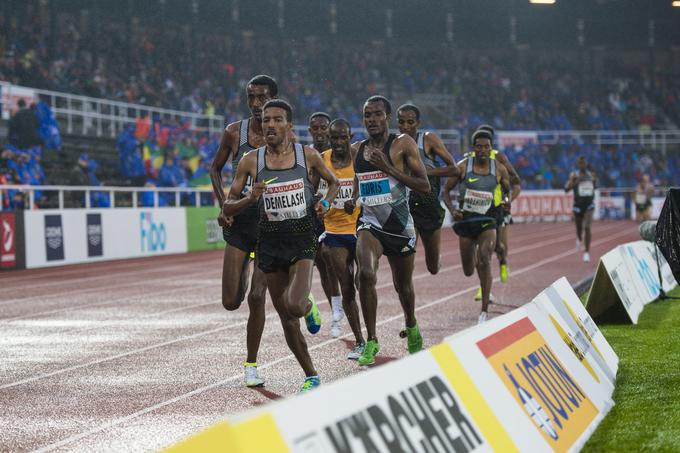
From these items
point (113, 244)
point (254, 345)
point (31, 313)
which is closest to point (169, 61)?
point (113, 244)

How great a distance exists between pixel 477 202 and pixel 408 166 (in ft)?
12.7

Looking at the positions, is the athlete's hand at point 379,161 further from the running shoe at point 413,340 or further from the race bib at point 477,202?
the race bib at point 477,202

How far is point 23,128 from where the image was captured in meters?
23.1

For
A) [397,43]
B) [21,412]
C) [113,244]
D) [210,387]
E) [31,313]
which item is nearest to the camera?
[21,412]

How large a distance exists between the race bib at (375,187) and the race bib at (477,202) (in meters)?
3.90

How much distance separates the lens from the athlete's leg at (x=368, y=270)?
9.37 m

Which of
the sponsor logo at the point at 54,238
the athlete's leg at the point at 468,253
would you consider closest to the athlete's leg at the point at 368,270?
the athlete's leg at the point at 468,253

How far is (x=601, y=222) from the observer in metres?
47.1

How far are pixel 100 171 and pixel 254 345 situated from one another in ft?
68.9

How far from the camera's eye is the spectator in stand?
23.0m

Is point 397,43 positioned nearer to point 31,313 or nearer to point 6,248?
point 6,248

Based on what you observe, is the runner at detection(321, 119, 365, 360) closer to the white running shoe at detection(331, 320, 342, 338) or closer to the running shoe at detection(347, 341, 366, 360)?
the running shoe at detection(347, 341, 366, 360)

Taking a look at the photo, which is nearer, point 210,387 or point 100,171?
point 210,387

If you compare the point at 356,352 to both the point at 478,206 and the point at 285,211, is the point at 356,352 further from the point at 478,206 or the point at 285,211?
the point at 478,206
